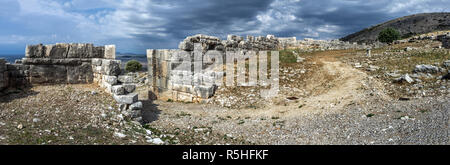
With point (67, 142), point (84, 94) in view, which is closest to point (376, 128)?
point (67, 142)

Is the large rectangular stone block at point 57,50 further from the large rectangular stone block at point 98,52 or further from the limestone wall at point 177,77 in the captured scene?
the limestone wall at point 177,77

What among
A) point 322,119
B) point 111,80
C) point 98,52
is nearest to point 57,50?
point 98,52

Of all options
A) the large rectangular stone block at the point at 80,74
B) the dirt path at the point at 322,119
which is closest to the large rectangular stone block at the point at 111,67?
the large rectangular stone block at the point at 80,74

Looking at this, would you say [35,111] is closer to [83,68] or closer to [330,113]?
[83,68]

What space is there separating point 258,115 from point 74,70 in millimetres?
8201

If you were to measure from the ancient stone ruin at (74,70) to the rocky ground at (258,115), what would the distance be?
0.49m

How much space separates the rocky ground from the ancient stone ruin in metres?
0.49

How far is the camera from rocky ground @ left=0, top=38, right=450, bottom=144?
7.14 metres

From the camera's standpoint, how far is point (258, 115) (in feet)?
36.7

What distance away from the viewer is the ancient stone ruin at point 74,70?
965 centimetres

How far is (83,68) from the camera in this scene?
11531 millimetres

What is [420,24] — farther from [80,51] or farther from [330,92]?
[80,51]

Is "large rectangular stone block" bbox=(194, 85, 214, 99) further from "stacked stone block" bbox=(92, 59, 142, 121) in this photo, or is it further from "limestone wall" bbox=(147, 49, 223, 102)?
"stacked stone block" bbox=(92, 59, 142, 121)
